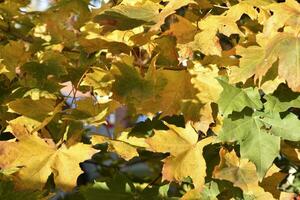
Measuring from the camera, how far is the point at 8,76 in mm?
1429

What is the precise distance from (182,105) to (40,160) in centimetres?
36

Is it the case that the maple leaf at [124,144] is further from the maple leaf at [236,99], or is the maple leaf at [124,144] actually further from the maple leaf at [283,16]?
the maple leaf at [283,16]

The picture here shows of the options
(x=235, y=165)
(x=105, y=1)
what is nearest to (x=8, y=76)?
(x=105, y=1)

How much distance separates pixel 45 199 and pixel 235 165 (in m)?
0.44

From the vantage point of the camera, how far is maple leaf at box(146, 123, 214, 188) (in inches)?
46.0

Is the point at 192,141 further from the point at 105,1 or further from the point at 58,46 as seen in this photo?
the point at 105,1

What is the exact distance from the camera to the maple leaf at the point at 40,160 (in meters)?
1.19

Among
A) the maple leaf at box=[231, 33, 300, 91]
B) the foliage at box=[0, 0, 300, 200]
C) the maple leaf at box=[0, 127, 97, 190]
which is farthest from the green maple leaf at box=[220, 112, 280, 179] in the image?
the maple leaf at box=[0, 127, 97, 190]

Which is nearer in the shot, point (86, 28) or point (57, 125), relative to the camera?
point (57, 125)

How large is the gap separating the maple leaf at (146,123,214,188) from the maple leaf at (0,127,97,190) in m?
0.16

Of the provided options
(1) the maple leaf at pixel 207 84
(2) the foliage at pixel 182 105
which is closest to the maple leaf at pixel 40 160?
(2) the foliage at pixel 182 105

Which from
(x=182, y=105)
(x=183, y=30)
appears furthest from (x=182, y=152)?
(x=183, y=30)

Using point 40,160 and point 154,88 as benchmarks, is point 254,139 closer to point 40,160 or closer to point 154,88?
point 154,88

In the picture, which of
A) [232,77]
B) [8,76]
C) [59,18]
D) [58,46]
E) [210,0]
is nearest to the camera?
[232,77]
